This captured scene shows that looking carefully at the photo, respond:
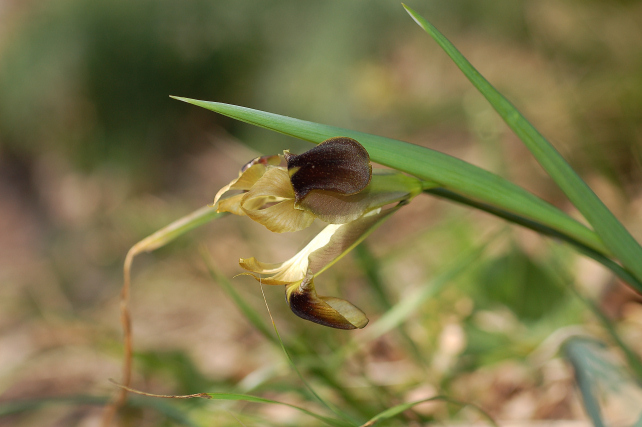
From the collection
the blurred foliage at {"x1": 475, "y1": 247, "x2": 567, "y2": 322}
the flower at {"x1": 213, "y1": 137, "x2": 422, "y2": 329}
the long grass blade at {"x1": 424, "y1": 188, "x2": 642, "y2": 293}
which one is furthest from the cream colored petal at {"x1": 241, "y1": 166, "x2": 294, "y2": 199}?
the blurred foliage at {"x1": 475, "y1": 247, "x2": 567, "y2": 322}

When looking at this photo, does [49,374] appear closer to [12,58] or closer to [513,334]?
[513,334]

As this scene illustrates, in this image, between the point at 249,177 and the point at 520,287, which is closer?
the point at 249,177

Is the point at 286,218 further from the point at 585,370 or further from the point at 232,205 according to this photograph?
the point at 585,370

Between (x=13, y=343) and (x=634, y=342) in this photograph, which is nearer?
(x=634, y=342)

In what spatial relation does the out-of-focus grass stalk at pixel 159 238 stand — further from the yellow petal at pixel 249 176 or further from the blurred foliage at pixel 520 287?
Answer: the blurred foliage at pixel 520 287

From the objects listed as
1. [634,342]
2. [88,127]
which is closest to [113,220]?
[88,127]

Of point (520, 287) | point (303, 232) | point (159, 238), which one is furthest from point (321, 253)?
point (303, 232)
